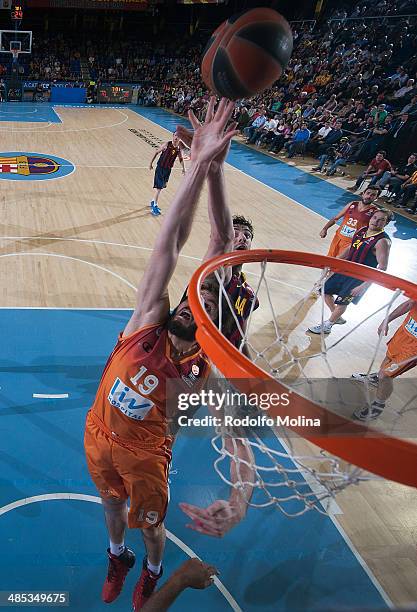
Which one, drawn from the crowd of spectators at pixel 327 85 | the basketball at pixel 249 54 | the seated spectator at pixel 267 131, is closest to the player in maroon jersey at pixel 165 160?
the crowd of spectators at pixel 327 85

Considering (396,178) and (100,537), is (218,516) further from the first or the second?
(396,178)

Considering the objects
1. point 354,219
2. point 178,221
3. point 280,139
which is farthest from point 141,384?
point 280,139

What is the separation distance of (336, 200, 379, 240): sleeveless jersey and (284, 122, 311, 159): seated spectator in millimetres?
9868

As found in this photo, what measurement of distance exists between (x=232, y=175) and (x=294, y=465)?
9.78m

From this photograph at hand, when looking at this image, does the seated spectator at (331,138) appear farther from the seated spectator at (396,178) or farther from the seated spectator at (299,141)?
the seated spectator at (396,178)

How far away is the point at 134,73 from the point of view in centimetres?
2739

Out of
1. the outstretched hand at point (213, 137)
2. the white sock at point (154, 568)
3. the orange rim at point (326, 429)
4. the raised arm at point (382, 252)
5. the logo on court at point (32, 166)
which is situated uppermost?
the outstretched hand at point (213, 137)

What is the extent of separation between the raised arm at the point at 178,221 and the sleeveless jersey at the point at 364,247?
3372 mm

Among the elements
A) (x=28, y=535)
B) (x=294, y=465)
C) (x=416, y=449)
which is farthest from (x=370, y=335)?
(x=416, y=449)

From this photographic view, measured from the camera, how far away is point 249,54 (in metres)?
2.60

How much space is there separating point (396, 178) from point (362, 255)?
7.26 metres

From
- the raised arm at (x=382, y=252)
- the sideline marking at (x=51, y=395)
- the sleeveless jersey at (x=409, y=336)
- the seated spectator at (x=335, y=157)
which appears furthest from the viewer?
the seated spectator at (x=335, y=157)

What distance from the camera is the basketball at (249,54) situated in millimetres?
2588

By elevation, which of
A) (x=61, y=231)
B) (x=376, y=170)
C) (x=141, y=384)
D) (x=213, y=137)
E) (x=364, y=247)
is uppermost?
(x=213, y=137)
